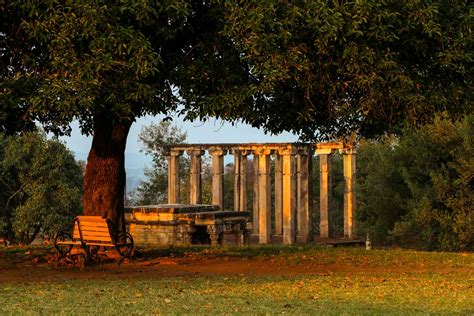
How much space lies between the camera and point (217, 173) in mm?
46625

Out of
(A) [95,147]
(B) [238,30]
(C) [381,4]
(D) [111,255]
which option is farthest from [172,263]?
(C) [381,4]

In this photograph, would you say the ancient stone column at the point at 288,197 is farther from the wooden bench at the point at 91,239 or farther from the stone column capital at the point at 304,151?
the wooden bench at the point at 91,239

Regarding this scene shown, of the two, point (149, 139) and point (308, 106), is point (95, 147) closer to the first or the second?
point (308, 106)

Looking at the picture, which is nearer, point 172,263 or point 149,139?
point 172,263

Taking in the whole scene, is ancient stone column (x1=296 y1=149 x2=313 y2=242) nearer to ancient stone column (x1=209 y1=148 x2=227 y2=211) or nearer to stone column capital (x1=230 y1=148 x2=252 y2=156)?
stone column capital (x1=230 y1=148 x2=252 y2=156)

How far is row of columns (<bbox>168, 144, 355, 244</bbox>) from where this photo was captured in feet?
145

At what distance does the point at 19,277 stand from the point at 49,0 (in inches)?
213

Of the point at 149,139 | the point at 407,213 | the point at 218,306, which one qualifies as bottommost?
the point at 218,306

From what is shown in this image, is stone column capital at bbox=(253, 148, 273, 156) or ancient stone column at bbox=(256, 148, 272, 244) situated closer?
stone column capital at bbox=(253, 148, 273, 156)

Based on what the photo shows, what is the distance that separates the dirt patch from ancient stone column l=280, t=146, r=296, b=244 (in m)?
20.1

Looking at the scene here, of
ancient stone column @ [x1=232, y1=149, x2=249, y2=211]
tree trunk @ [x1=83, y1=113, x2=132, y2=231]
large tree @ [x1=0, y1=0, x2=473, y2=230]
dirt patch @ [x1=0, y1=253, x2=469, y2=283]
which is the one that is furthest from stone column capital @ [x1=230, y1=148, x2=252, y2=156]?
large tree @ [x1=0, y1=0, x2=473, y2=230]

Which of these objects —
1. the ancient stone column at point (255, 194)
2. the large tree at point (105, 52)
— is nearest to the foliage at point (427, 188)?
the ancient stone column at point (255, 194)

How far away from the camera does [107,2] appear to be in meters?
18.2

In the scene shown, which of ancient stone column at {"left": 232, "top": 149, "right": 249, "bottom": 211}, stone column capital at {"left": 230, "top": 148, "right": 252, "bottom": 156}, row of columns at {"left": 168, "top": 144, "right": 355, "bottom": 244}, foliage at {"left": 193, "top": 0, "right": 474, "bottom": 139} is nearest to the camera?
foliage at {"left": 193, "top": 0, "right": 474, "bottom": 139}
